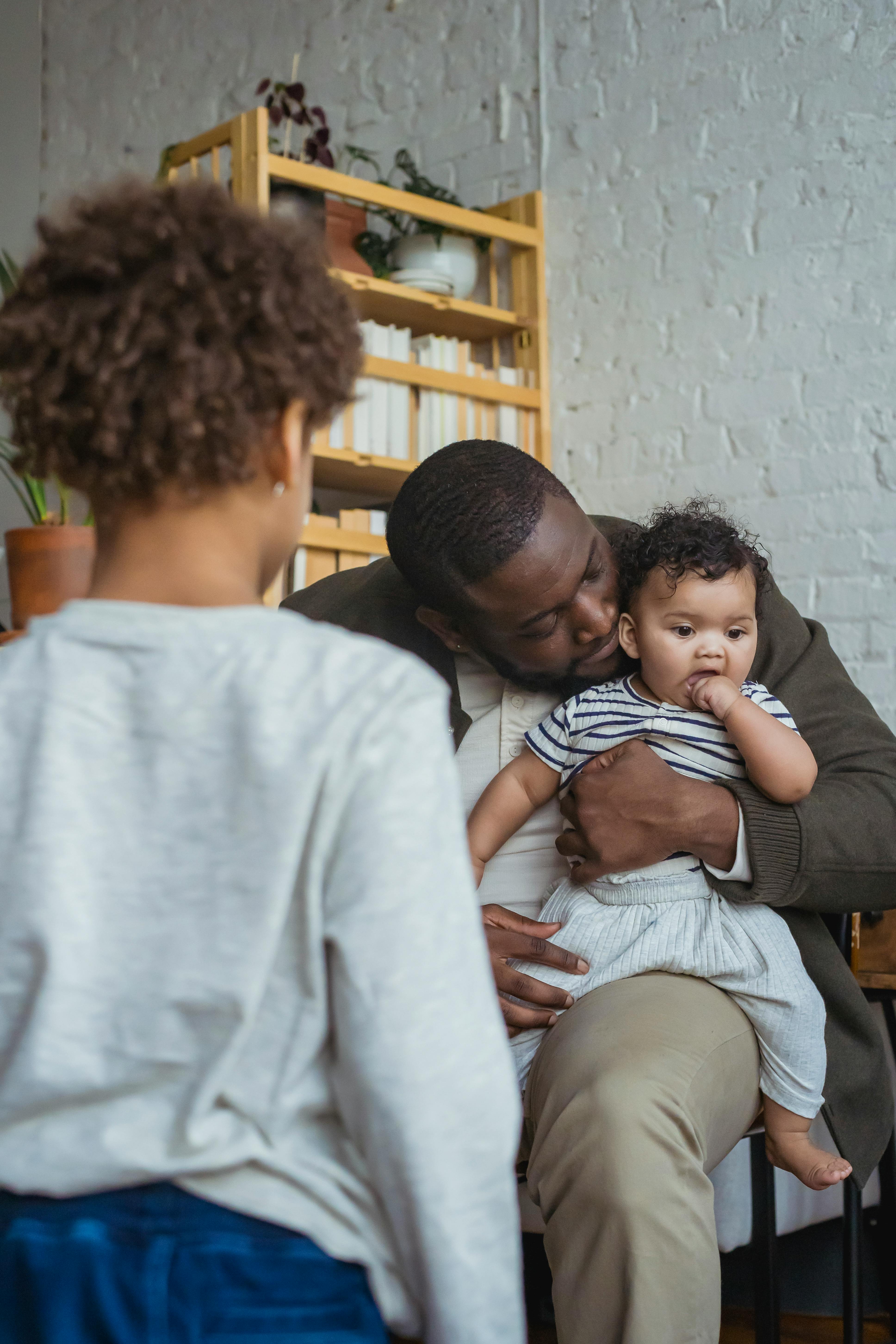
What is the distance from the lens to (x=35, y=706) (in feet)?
2.46

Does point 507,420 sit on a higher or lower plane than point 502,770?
higher

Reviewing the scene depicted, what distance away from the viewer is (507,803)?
66.6 inches

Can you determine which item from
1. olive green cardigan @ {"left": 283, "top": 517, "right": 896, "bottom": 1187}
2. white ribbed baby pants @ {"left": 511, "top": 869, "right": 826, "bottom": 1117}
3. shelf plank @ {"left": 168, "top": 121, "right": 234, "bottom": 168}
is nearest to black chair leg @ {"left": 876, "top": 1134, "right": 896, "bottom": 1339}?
olive green cardigan @ {"left": 283, "top": 517, "right": 896, "bottom": 1187}

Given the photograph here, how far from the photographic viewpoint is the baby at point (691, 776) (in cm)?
150

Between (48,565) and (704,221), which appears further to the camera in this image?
(704,221)

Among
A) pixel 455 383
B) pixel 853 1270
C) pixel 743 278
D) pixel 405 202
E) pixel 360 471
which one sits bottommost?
pixel 853 1270

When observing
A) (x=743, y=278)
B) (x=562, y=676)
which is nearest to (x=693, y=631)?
(x=562, y=676)

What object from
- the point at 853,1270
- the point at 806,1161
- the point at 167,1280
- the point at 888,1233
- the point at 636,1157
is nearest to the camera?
the point at 167,1280

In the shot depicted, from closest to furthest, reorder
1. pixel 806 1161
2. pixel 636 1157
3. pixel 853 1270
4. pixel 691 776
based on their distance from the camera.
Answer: pixel 636 1157
pixel 806 1161
pixel 691 776
pixel 853 1270

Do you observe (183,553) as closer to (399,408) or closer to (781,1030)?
(781,1030)

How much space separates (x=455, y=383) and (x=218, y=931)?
2.77 m

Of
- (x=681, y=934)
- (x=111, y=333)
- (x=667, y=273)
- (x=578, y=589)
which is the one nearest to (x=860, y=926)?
(x=681, y=934)

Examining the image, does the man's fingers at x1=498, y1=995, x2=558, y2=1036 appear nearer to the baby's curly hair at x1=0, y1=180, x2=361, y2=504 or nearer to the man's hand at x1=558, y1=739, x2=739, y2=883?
the man's hand at x1=558, y1=739, x2=739, y2=883

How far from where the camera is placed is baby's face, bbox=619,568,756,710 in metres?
1.59
